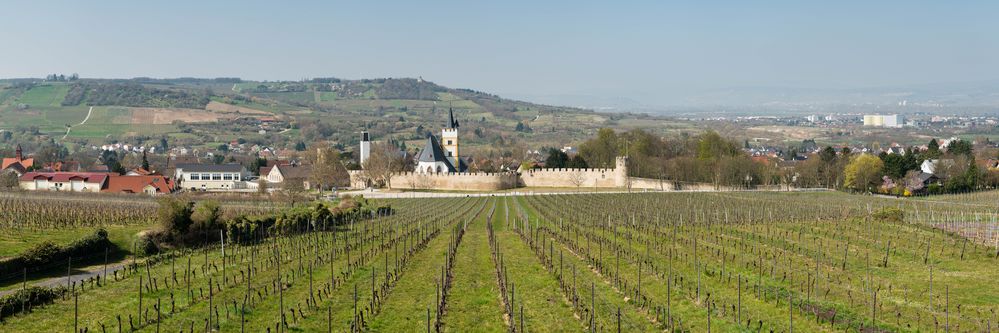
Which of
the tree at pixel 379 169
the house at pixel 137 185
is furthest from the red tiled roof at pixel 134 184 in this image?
the tree at pixel 379 169

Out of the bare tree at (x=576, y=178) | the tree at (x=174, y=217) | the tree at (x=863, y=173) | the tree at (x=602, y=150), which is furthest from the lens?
the tree at (x=602, y=150)

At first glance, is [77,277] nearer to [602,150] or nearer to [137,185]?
[137,185]

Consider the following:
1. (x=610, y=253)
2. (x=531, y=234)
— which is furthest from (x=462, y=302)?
(x=531, y=234)

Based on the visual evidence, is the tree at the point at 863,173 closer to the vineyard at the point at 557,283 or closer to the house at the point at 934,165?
the house at the point at 934,165

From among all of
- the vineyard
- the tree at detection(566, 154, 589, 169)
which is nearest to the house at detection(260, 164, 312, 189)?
the tree at detection(566, 154, 589, 169)

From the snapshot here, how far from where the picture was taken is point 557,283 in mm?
21578

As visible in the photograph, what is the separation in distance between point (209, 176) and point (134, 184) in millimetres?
17317

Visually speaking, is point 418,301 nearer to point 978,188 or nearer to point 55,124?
point 978,188

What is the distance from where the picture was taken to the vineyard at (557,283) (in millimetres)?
17203

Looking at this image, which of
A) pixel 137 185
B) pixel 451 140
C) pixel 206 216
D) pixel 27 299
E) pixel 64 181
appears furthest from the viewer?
pixel 451 140

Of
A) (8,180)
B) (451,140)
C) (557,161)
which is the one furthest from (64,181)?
(557,161)

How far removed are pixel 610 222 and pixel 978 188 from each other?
135ft

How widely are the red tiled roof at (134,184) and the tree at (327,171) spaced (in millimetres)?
11704

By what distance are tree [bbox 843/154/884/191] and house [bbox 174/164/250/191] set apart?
51.6 m
